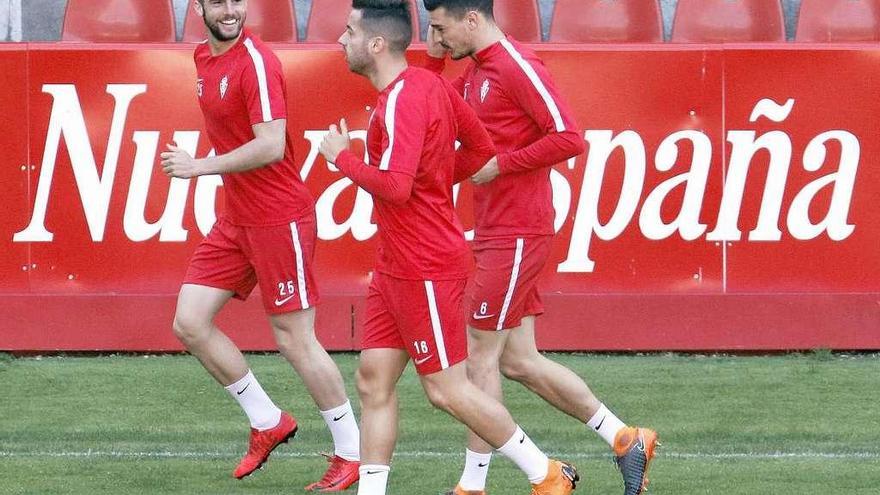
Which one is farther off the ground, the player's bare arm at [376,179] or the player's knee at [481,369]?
the player's bare arm at [376,179]

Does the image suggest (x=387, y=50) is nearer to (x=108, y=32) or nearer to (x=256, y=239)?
(x=256, y=239)

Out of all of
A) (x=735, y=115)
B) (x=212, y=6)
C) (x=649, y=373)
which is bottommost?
(x=649, y=373)

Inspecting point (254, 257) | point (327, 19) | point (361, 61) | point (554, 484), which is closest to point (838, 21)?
point (327, 19)

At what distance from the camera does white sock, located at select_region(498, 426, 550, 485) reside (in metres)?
6.05

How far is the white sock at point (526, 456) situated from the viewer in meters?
6.05

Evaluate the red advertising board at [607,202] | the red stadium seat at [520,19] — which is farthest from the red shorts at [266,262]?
the red stadium seat at [520,19]

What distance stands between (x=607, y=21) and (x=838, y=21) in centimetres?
A: 133

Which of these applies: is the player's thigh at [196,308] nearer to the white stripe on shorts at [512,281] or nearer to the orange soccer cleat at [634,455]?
the white stripe on shorts at [512,281]

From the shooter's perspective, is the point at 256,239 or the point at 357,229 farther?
the point at 357,229

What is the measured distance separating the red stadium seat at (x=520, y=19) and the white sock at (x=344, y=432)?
425cm

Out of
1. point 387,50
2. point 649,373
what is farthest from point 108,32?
point 387,50

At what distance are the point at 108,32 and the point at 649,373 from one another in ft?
12.0

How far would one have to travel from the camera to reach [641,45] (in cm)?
995

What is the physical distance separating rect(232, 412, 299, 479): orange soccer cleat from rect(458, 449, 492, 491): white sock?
797 mm
